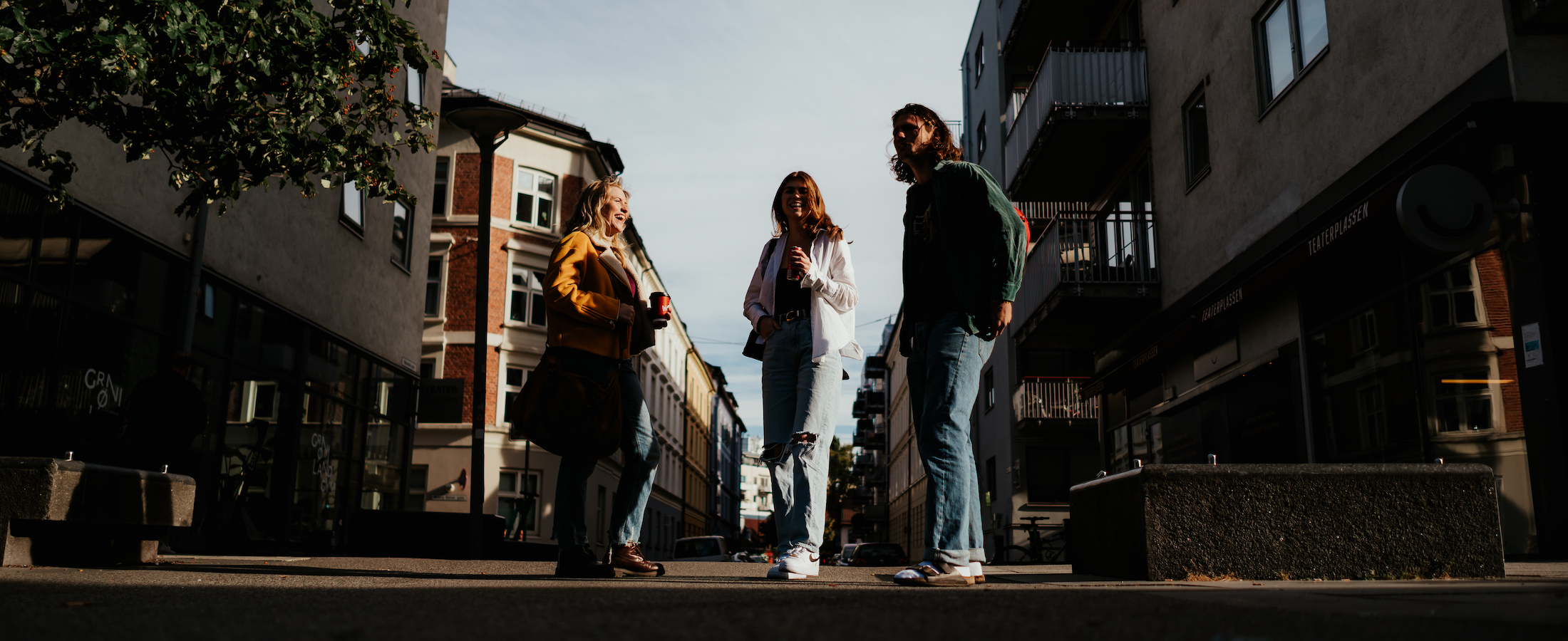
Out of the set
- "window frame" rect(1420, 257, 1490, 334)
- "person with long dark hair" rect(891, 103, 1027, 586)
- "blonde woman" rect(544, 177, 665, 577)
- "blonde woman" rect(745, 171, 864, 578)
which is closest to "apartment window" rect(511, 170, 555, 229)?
"window frame" rect(1420, 257, 1490, 334)

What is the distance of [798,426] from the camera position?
15.5ft

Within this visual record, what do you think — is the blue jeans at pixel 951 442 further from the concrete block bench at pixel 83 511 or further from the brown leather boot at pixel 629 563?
the concrete block bench at pixel 83 511

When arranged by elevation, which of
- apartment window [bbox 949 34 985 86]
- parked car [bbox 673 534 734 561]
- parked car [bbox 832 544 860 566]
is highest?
apartment window [bbox 949 34 985 86]

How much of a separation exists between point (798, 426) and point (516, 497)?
89.5 feet

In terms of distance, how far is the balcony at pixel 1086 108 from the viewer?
15094 mm

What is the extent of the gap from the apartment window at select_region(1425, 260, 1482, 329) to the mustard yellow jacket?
6.16 m

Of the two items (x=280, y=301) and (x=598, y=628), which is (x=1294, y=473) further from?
(x=280, y=301)

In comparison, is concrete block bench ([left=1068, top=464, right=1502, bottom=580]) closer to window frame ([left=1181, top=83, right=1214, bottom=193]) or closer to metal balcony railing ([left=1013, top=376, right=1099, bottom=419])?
window frame ([left=1181, top=83, right=1214, bottom=193])

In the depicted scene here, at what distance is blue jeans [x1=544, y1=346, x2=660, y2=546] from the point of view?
4.89 meters

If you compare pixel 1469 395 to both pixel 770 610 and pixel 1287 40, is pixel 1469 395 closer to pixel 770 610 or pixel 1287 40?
pixel 1287 40

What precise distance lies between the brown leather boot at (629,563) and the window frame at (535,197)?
93.9ft

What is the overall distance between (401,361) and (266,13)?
12926 mm

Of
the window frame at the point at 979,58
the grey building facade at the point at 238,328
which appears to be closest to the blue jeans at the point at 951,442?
the grey building facade at the point at 238,328

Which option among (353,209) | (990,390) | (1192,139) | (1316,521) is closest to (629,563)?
(1316,521)
